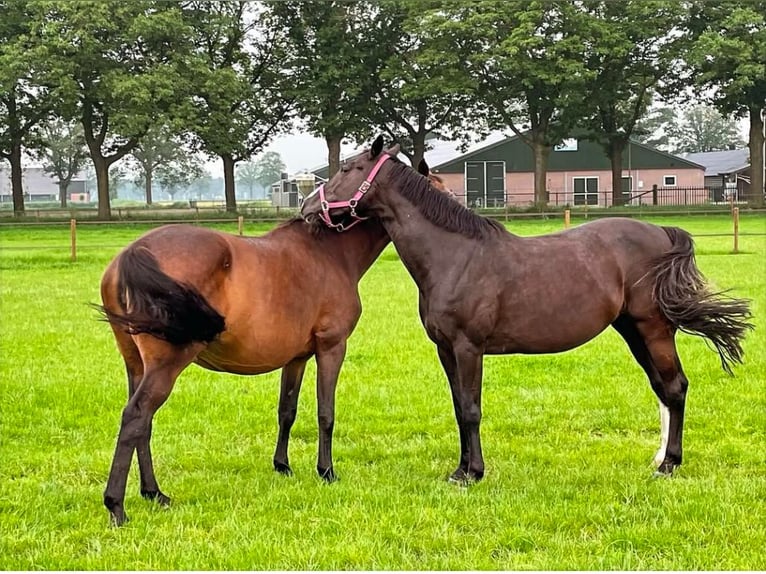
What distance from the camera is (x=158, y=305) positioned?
3832 mm

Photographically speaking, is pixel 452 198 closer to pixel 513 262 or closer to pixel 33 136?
pixel 513 262

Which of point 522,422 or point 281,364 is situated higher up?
point 281,364

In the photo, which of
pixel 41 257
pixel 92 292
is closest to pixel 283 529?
pixel 92 292

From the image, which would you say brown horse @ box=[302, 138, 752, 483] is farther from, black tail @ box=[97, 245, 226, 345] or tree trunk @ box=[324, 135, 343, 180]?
tree trunk @ box=[324, 135, 343, 180]

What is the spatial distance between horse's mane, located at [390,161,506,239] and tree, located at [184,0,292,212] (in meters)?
29.5

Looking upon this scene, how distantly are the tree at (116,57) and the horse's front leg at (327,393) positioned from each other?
28650mm

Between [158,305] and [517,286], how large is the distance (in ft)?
6.89

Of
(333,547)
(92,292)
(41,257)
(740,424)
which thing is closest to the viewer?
(333,547)

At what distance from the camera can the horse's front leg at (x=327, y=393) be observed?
4582mm

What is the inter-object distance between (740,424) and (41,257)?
56.6 ft

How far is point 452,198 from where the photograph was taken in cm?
488

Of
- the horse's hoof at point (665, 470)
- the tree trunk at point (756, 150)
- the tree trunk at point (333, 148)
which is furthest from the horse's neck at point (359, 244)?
the tree trunk at point (756, 150)

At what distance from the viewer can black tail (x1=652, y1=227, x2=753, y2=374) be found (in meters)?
4.78

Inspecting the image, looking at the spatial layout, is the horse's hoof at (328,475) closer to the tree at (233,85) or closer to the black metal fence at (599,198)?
the tree at (233,85)
